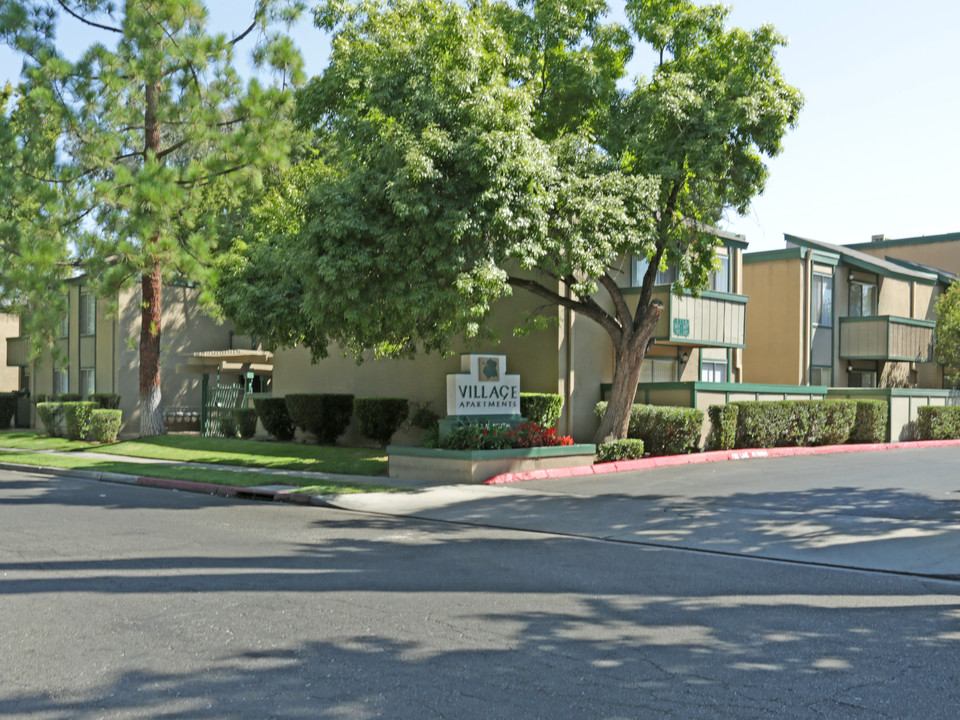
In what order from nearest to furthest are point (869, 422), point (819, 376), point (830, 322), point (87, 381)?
1. point (869, 422)
2. point (819, 376)
3. point (830, 322)
4. point (87, 381)

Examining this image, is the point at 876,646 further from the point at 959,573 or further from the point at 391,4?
the point at 391,4

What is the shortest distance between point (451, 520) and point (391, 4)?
36.2ft

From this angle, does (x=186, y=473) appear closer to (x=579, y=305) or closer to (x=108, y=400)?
(x=579, y=305)

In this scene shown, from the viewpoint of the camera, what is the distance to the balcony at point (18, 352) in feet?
129

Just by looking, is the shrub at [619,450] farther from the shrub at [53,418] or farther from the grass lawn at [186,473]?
the shrub at [53,418]

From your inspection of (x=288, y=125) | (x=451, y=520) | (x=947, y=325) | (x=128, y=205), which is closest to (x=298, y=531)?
(x=451, y=520)

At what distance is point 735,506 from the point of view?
45.2ft

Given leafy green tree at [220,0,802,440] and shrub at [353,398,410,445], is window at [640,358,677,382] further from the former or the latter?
shrub at [353,398,410,445]

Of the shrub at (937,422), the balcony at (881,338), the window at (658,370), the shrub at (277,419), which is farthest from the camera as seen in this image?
the balcony at (881,338)

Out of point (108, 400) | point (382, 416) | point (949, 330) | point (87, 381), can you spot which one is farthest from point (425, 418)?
point (949, 330)

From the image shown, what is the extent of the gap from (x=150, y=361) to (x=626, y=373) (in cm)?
1612

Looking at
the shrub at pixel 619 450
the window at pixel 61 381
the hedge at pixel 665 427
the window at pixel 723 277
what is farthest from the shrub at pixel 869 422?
the window at pixel 61 381

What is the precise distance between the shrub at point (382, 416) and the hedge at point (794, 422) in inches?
329

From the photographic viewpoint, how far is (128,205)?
24406mm
